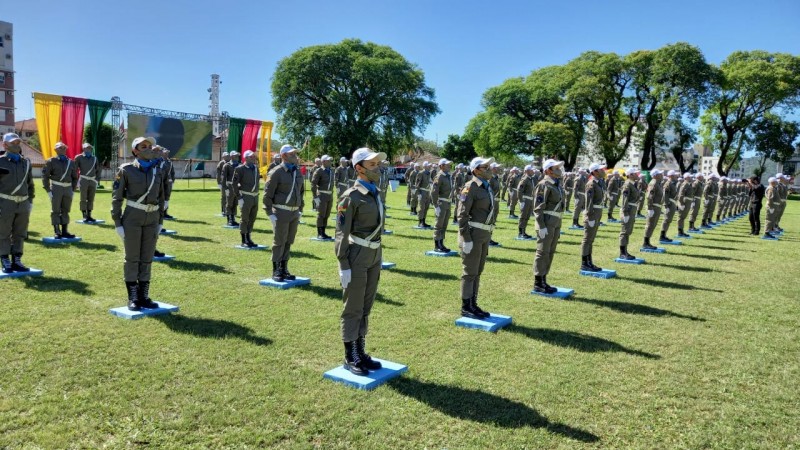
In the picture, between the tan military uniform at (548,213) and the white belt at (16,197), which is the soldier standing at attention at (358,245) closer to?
the tan military uniform at (548,213)

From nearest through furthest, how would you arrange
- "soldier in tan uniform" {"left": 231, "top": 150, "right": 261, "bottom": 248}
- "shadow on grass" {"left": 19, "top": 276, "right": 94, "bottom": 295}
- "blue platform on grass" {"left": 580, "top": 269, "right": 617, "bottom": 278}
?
"shadow on grass" {"left": 19, "top": 276, "right": 94, "bottom": 295}
"blue platform on grass" {"left": 580, "top": 269, "right": 617, "bottom": 278}
"soldier in tan uniform" {"left": 231, "top": 150, "right": 261, "bottom": 248}

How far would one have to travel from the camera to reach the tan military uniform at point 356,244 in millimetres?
5137

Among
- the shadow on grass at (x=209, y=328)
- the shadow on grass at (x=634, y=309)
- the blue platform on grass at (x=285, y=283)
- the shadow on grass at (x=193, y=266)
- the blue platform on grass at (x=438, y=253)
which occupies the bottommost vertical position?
the shadow on grass at (x=193, y=266)

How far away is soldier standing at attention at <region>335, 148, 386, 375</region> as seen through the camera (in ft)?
16.9

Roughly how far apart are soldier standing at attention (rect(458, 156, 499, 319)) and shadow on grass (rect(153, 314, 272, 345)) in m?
2.69

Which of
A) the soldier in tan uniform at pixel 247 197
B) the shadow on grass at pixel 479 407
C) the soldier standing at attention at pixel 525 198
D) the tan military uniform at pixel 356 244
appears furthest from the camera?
the soldier standing at attention at pixel 525 198

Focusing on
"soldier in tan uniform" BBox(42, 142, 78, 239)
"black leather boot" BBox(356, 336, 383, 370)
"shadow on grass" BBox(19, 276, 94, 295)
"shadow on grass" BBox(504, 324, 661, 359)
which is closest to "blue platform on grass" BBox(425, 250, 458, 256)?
"shadow on grass" BBox(504, 324, 661, 359)

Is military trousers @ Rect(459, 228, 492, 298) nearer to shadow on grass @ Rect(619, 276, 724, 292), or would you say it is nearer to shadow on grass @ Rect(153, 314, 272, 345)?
shadow on grass @ Rect(153, 314, 272, 345)

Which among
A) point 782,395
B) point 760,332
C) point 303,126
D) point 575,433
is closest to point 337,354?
point 575,433

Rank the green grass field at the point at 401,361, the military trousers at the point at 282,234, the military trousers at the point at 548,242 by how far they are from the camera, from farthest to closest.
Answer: the military trousers at the point at 282,234, the military trousers at the point at 548,242, the green grass field at the point at 401,361

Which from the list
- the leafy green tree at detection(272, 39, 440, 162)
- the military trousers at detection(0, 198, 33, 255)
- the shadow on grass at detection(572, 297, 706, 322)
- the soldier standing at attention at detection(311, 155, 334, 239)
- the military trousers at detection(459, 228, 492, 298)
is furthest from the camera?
the leafy green tree at detection(272, 39, 440, 162)

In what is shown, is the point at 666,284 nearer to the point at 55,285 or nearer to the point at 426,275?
the point at 426,275

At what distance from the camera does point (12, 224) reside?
8.77m

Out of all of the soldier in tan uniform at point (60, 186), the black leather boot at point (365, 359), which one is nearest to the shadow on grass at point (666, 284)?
the black leather boot at point (365, 359)
